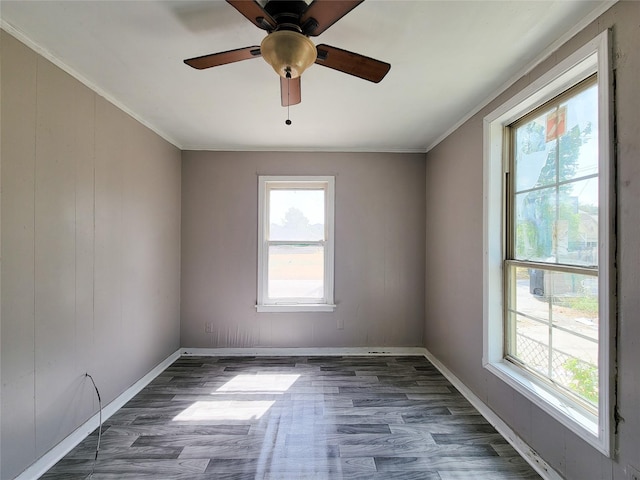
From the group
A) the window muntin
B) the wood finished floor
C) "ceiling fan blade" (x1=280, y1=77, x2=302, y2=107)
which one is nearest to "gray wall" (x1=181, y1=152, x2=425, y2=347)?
the wood finished floor

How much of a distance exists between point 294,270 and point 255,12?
2620mm

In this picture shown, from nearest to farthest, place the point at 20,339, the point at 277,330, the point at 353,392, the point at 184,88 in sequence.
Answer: the point at 20,339
the point at 184,88
the point at 353,392
the point at 277,330

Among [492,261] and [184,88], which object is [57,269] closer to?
[184,88]

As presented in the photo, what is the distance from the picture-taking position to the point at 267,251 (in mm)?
3393

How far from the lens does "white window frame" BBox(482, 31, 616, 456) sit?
1.28 m

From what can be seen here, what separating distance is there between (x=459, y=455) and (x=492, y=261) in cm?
130

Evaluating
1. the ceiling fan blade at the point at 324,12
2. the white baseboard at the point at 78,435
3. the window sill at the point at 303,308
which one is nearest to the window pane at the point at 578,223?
the ceiling fan blade at the point at 324,12

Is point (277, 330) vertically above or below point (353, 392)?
above

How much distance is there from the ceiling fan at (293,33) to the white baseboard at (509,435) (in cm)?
233

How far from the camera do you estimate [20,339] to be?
152 cm

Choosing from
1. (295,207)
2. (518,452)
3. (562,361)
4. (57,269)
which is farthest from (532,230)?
(57,269)

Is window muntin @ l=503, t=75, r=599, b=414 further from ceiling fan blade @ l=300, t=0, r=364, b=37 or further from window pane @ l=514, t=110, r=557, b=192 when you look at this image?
ceiling fan blade @ l=300, t=0, r=364, b=37

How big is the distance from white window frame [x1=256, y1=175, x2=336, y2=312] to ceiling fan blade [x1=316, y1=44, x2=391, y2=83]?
75.6 inches

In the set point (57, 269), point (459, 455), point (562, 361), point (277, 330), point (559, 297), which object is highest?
point (57, 269)
